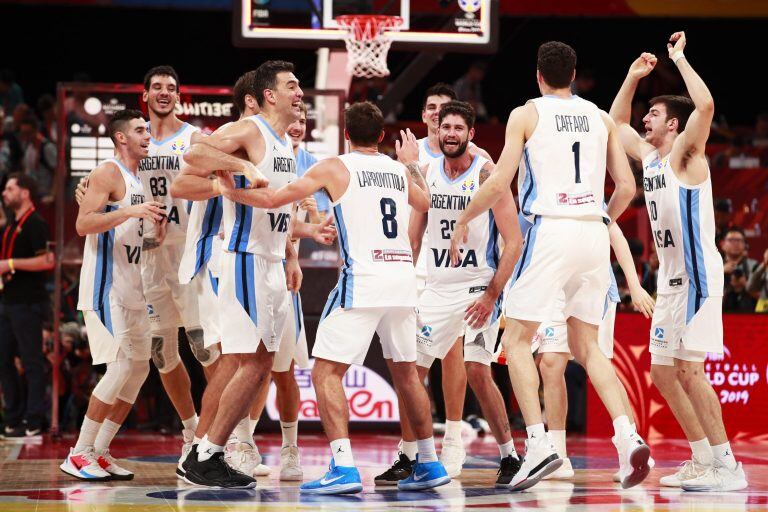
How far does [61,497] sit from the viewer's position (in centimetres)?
704

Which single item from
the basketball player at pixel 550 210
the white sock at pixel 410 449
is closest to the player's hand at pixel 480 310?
the basketball player at pixel 550 210

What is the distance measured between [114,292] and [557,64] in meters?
3.60

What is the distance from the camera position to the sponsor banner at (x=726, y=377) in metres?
11.7

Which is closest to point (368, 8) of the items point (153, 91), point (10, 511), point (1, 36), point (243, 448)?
point (153, 91)

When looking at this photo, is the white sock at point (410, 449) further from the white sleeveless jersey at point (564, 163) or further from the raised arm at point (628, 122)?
the raised arm at point (628, 122)

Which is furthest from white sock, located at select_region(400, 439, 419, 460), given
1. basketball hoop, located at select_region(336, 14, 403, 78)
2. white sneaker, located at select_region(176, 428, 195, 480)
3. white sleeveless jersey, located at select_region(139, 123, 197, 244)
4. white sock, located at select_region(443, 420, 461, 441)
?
basketball hoop, located at select_region(336, 14, 403, 78)

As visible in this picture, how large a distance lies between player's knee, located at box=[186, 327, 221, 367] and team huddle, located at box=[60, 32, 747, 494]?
1 cm

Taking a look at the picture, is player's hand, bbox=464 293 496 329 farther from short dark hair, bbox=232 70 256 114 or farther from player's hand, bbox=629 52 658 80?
short dark hair, bbox=232 70 256 114

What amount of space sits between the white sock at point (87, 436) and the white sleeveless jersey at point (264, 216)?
180cm

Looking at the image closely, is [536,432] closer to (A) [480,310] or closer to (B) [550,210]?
(A) [480,310]

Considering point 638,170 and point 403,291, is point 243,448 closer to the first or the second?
point 403,291

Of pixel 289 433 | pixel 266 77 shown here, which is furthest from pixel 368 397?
pixel 266 77

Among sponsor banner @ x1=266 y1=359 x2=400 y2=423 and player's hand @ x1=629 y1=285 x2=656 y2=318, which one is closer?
player's hand @ x1=629 y1=285 x2=656 y2=318

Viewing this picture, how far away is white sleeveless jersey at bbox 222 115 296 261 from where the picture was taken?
24.1ft
